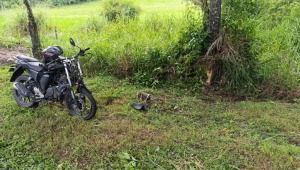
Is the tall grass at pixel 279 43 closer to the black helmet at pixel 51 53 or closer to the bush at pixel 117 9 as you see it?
the black helmet at pixel 51 53

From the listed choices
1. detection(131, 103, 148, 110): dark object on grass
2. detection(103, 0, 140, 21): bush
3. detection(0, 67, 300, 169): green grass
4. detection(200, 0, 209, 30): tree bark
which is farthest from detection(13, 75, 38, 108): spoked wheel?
detection(103, 0, 140, 21): bush

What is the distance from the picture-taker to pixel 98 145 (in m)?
2.91

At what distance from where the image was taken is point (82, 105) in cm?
345

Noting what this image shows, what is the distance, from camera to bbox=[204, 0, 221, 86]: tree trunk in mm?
4207

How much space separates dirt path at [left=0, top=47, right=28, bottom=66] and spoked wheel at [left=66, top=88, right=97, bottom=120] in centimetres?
314

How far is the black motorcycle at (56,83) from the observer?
3.35 m

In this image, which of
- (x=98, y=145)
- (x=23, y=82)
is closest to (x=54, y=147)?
(x=98, y=145)

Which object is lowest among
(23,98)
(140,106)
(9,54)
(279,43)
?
(140,106)

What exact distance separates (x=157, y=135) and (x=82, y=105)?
3.51ft

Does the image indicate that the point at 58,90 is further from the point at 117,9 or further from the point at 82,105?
the point at 117,9

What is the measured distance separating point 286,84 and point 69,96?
334cm

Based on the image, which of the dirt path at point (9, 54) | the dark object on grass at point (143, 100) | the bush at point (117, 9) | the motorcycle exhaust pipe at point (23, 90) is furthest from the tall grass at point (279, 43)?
the dirt path at point (9, 54)

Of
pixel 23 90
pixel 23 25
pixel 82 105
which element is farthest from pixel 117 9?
pixel 82 105

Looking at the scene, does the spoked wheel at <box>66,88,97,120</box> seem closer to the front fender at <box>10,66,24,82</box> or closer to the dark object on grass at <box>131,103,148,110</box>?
the dark object on grass at <box>131,103,148,110</box>
